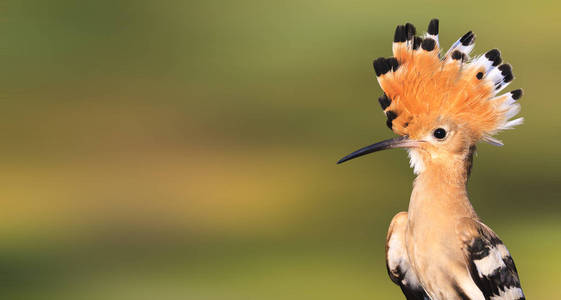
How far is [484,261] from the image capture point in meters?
1.44

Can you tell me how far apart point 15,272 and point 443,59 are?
2356 mm

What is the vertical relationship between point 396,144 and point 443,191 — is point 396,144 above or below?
above

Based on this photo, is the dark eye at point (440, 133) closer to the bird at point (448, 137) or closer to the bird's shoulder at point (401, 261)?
the bird at point (448, 137)

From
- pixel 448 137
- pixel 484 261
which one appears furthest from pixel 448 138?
pixel 484 261

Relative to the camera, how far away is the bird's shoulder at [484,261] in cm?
143

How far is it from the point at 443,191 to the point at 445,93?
17cm

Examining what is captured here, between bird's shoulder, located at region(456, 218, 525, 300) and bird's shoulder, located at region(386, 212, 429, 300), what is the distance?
0.13 metres

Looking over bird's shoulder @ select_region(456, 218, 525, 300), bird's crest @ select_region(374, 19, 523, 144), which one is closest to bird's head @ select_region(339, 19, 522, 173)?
bird's crest @ select_region(374, 19, 523, 144)

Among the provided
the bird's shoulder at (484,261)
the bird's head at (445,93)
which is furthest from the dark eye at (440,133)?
the bird's shoulder at (484,261)

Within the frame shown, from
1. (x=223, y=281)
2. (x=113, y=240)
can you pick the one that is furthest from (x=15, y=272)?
(x=223, y=281)

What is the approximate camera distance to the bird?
1432 mm

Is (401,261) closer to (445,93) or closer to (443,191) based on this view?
(443,191)

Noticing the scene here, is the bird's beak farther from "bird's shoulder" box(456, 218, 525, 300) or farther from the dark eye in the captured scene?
"bird's shoulder" box(456, 218, 525, 300)

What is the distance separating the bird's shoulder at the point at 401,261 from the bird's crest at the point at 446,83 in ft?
0.63
